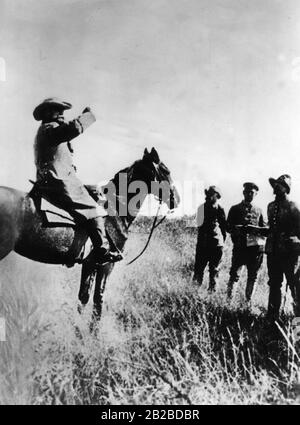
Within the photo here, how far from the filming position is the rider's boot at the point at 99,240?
463 cm

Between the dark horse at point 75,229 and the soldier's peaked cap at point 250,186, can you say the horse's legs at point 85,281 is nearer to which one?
the dark horse at point 75,229

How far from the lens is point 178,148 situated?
5156 mm

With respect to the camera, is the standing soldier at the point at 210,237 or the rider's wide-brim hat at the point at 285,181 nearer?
the rider's wide-brim hat at the point at 285,181

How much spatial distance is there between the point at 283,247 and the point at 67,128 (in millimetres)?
2813

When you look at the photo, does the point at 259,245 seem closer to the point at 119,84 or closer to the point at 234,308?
the point at 234,308

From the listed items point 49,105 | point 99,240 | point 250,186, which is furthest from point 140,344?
point 49,105

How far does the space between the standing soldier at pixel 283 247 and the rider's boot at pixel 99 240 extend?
195cm

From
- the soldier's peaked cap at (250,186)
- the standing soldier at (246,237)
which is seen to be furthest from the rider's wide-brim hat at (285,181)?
the standing soldier at (246,237)

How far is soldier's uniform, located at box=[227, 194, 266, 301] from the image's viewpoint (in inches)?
220

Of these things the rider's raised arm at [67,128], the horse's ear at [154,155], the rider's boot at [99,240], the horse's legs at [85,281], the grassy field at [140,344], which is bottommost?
the grassy field at [140,344]

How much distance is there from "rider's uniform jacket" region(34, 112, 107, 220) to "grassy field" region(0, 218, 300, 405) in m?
0.90

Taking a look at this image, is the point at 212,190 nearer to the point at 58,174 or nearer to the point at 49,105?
the point at 58,174

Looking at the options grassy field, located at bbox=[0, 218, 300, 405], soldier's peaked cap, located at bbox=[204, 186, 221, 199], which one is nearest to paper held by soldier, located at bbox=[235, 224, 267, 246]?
grassy field, located at bbox=[0, 218, 300, 405]
